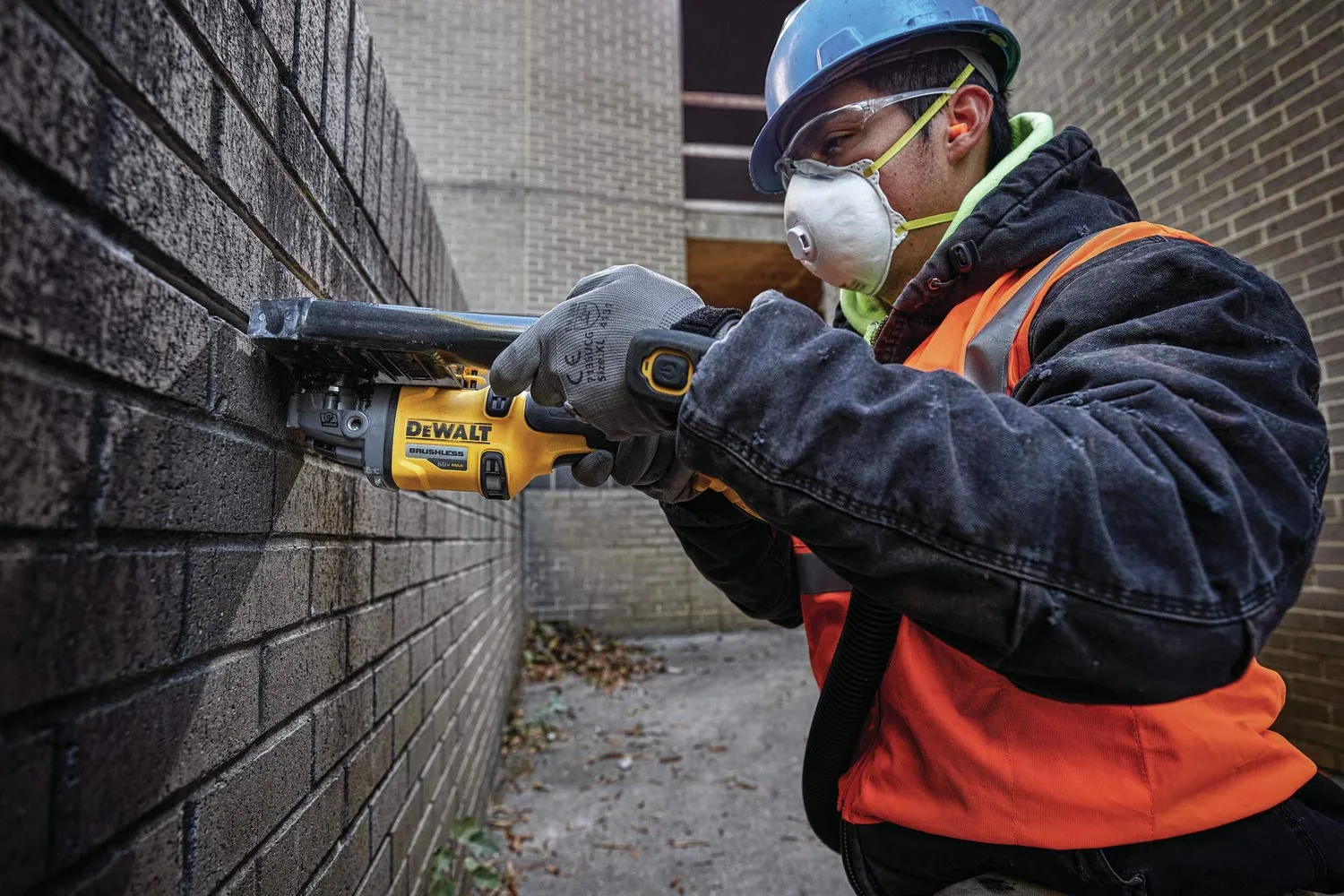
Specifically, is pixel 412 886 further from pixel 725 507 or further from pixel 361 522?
pixel 725 507

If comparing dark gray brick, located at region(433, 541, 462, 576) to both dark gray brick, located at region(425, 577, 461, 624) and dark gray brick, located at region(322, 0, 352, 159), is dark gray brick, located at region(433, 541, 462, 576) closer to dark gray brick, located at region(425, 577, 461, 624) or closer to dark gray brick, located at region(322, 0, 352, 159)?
dark gray brick, located at region(425, 577, 461, 624)

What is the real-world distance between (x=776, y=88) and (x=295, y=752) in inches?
71.3

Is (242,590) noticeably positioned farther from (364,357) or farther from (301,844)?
(301,844)

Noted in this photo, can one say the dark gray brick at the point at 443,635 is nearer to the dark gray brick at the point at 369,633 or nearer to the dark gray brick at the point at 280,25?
the dark gray brick at the point at 369,633

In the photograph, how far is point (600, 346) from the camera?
3.48 feet

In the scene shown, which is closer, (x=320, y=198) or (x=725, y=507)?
(x=320, y=198)

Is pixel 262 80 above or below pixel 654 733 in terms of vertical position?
above

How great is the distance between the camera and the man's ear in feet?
5.53

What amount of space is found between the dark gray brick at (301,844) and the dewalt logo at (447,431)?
64cm

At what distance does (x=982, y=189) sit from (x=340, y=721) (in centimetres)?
168

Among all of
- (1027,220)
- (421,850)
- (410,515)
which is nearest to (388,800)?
(421,850)

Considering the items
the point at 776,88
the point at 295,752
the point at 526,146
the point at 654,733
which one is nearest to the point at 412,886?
the point at 295,752

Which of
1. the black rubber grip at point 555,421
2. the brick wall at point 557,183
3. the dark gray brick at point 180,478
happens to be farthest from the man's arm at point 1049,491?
the brick wall at point 557,183

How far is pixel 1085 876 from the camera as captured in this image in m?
1.11
